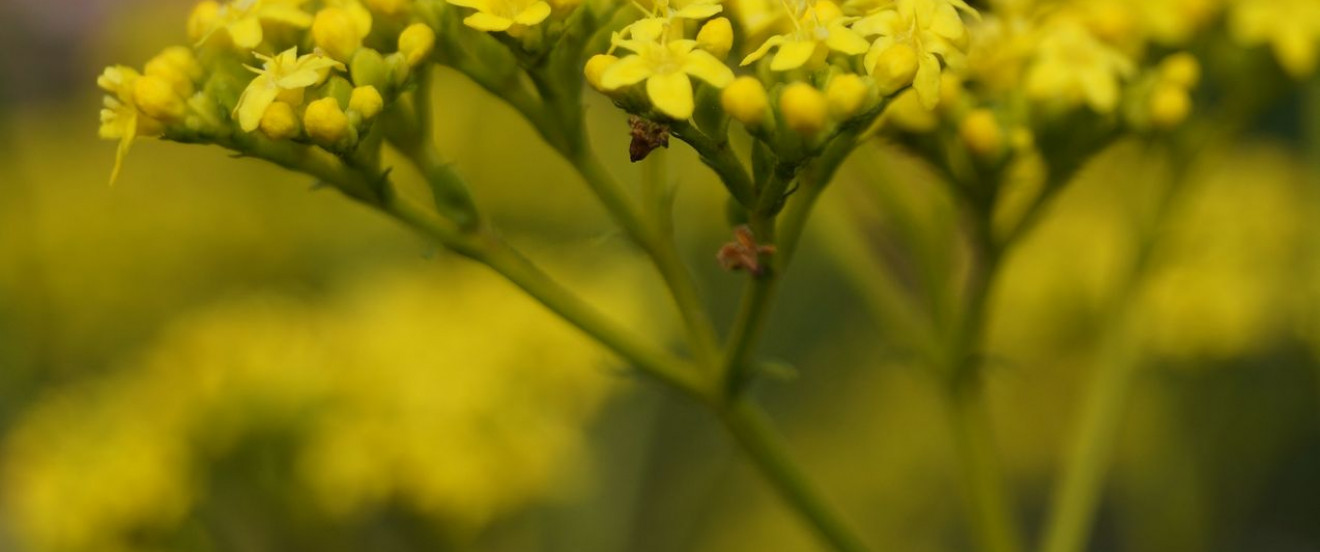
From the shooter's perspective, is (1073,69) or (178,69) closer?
(178,69)

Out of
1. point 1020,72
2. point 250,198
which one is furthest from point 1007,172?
point 250,198

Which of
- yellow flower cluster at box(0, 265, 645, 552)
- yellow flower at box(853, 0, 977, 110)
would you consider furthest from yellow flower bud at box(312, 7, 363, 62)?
yellow flower cluster at box(0, 265, 645, 552)

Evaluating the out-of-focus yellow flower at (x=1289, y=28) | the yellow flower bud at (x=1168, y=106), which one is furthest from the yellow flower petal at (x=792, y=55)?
the out-of-focus yellow flower at (x=1289, y=28)

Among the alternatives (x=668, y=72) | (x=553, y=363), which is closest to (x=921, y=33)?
(x=668, y=72)

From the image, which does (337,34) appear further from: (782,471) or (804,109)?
(782,471)

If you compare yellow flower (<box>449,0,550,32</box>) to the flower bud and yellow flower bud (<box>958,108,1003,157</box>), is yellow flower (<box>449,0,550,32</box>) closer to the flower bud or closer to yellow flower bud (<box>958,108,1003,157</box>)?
the flower bud

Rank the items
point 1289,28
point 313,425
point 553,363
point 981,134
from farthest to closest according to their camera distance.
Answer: point 553,363 < point 313,425 < point 1289,28 < point 981,134

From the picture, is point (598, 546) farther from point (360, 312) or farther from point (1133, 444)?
point (1133, 444)
